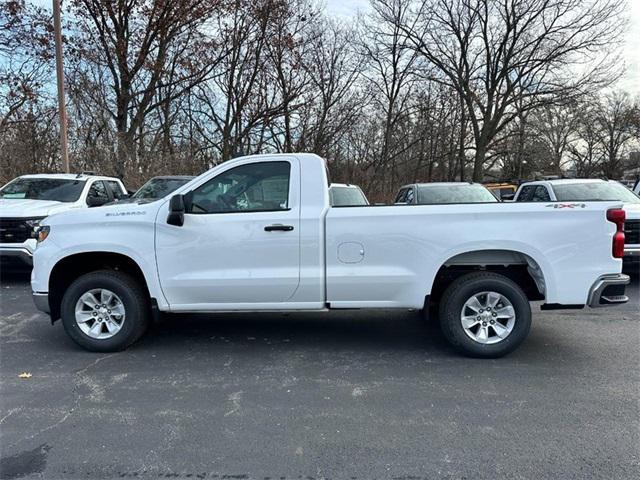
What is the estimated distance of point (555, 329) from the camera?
5469 millimetres

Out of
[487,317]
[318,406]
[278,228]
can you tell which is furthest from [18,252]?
[487,317]

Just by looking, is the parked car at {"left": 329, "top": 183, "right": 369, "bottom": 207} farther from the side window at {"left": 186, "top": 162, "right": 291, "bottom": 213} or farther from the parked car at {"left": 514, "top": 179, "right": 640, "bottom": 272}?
the side window at {"left": 186, "top": 162, "right": 291, "bottom": 213}

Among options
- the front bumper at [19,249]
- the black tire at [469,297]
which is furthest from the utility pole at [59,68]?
the black tire at [469,297]

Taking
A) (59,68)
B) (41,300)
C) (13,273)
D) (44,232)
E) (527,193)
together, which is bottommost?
(13,273)

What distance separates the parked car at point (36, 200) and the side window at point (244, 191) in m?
3.09

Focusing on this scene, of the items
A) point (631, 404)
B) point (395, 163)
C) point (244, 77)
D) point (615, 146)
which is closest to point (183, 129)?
point (244, 77)

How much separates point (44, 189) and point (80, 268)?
17.7 ft

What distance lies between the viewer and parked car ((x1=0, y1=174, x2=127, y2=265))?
24.8 feet

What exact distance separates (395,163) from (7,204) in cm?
2750

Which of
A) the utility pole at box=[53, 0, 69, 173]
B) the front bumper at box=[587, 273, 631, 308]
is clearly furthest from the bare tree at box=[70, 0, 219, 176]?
the front bumper at box=[587, 273, 631, 308]

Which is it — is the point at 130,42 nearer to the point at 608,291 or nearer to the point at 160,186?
the point at 160,186

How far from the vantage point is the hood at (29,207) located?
762 centimetres

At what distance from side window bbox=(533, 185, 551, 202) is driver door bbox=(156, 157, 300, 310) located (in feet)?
23.2

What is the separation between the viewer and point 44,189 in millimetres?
9188
